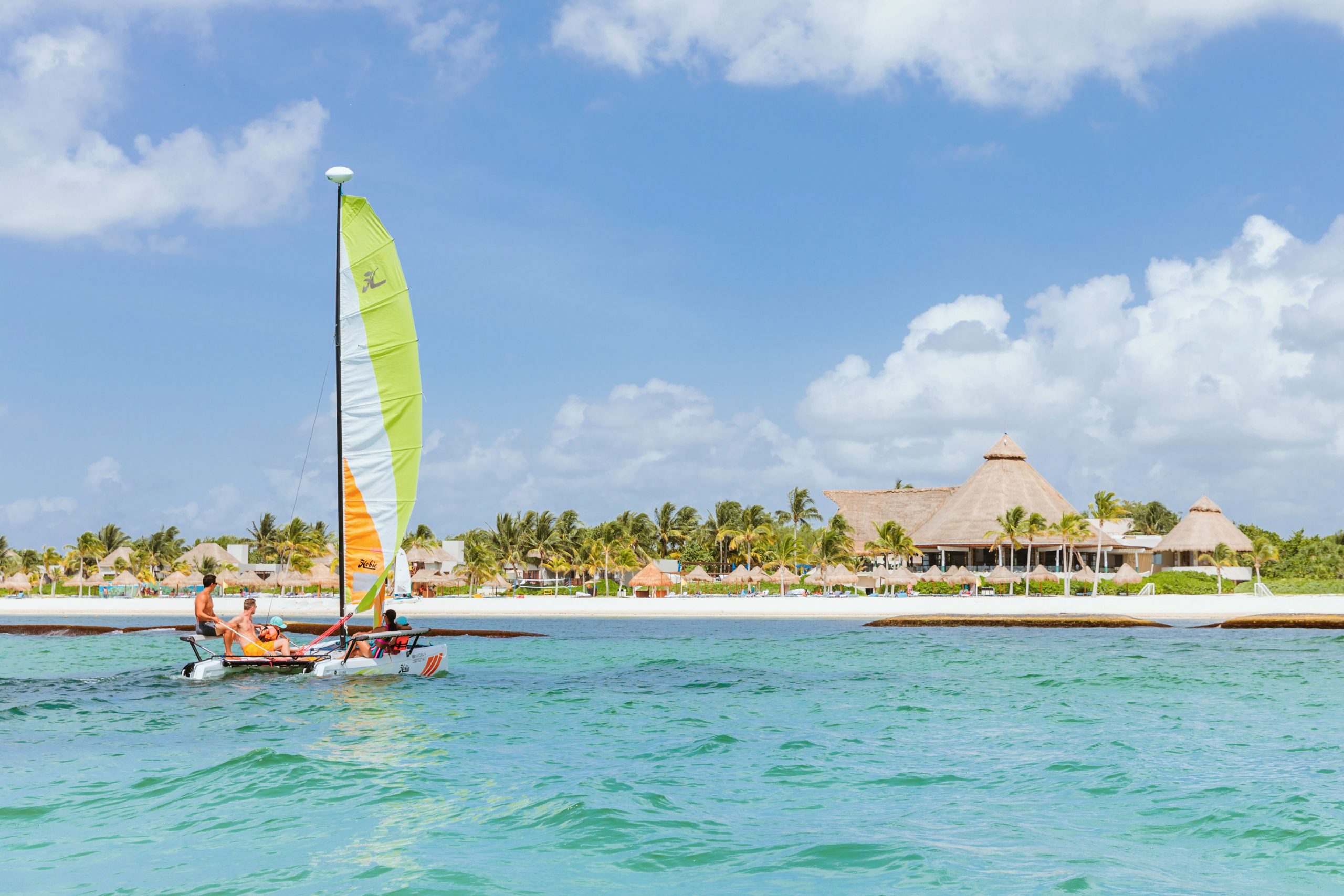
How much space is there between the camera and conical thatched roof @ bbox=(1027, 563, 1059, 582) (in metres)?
55.6

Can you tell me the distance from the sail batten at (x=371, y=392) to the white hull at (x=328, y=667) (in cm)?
110

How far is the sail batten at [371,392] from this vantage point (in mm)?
17172

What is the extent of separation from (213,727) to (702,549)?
68518 millimetres

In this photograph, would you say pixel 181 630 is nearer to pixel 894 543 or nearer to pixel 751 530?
pixel 894 543

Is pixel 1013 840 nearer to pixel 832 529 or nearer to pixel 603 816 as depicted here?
pixel 603 816

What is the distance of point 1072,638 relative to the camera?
3269 cm

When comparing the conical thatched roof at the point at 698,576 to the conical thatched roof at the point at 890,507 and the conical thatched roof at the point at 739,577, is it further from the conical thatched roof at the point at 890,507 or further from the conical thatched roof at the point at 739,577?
the conical thatched roof at the point at 890,507

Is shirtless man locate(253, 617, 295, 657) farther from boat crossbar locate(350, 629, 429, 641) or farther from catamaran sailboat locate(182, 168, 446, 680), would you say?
boat crossbar locate(350, 629, 429, 641)

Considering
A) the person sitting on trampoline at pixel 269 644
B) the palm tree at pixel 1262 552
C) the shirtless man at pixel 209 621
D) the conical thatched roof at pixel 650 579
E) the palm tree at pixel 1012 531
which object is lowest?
the conical thatched roof at pixel 650 579

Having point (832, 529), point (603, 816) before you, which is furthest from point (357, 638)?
point (832, 529)

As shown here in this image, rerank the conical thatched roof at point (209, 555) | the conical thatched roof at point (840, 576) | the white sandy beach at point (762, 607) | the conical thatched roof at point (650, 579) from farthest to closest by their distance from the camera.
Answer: the conical thatched roof at point (209, 555) < the conical thatched roof at point (650, 579) < the conical thatched roof at point (840, 576) < the white sandy beach at point (762, 607)

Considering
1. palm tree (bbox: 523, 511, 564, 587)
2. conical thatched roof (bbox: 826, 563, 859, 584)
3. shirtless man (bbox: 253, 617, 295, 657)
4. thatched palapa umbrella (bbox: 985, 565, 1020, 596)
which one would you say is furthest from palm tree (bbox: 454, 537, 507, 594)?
shirtless man (bbox: 253, 617, 295, 657)

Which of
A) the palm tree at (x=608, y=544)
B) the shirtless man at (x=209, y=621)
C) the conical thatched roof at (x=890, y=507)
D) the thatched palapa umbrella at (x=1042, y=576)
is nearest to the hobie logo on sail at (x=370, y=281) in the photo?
the shirtless man at (x=209, y=621)

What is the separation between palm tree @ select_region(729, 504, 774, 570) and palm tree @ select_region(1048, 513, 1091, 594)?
19498 millimetres
